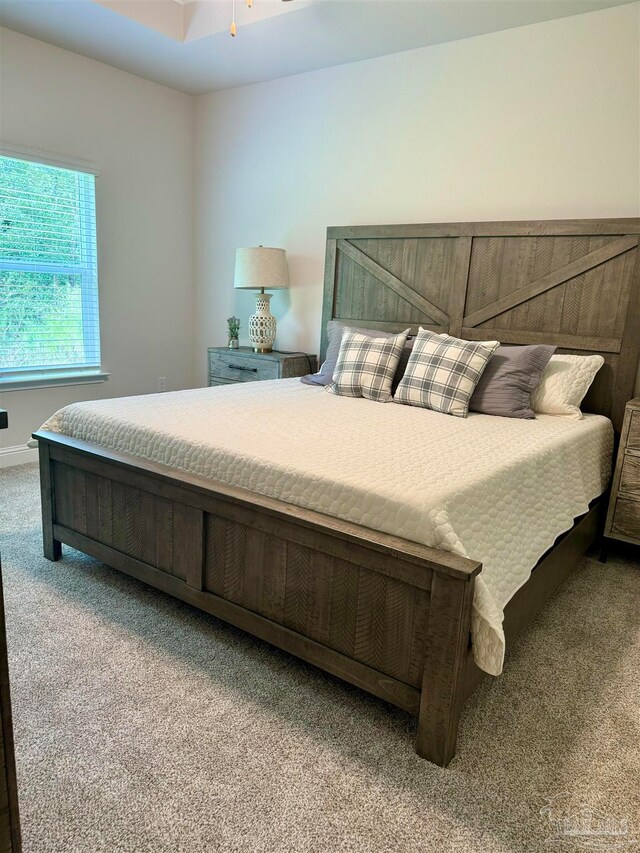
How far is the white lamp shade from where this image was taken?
13.0 feet

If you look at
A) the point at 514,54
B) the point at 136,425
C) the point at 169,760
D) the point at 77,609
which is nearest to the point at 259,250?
the point at 514,54

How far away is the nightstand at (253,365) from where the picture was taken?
3920mm

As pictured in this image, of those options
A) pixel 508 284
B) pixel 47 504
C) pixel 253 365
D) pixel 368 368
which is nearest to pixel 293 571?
pixel 47 504

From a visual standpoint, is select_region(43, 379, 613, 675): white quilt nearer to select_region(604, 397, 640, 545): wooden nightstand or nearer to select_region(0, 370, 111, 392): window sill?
select_region(604, 397, 640, 545): wooden nightstand

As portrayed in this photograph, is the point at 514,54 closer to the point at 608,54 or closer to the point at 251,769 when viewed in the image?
the point at 608,54

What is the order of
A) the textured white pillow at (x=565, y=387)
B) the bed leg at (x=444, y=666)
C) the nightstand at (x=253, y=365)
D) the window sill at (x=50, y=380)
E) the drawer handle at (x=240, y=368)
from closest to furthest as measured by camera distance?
the bed leg at (x=444, y=666) → the textured white pillow at (x=565, y=387) → the window sill at (x=50, y=380) → the nightstand at (x=253, y=365) → the drawer handle at (x=240, y=368)

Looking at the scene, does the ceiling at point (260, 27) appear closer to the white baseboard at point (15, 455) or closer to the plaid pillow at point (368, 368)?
the plaid pillow at point (368, 368)

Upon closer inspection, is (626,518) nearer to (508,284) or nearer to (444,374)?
(444,374)

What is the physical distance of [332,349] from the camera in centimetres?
360

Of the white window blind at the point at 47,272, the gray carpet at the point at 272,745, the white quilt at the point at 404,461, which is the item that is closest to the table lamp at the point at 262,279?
the white window blind at the point at 47,272

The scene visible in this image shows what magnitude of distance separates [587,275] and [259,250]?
207cm

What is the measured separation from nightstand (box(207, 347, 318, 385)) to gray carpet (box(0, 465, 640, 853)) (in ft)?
6.67

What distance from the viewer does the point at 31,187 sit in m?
3.66

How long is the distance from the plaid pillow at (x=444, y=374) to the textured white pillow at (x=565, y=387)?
0.31 metres
